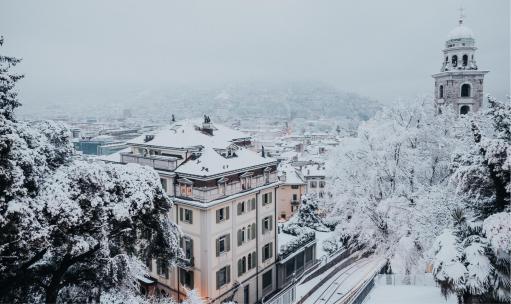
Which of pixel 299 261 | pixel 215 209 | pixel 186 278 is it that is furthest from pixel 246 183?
pixel 299 261

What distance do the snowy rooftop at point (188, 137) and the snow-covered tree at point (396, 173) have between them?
9439 millimetres

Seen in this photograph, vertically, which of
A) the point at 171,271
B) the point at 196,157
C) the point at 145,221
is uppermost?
the point at 196,157

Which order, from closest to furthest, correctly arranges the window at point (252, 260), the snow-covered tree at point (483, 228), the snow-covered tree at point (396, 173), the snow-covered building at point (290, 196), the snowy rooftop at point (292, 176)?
the snow-covered tree at point (483, 228) → the snow-covered tree at point (396, 173) → the window at point (252, 260) → the snowy rooftop at point (292, 176) → the snow-covered building at point (290, 196)

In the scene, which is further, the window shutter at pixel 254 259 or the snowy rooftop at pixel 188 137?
the window shutter at pixel 254 259

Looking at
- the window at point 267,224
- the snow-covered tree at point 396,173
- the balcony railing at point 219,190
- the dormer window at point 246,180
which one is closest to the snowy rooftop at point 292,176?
the window at point 267,224

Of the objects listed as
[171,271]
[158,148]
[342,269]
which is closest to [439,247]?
[171,271]

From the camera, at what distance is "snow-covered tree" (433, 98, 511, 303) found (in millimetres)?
12977

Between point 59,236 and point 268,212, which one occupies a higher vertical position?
point 59,236

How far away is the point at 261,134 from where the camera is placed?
164 meters

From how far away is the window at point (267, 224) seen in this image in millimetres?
31109

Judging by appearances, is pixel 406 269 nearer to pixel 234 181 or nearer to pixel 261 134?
pixel 234 181

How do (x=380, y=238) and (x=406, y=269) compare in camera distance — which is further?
(x=380, y=238)

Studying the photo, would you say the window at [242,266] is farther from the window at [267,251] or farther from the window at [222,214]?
the window at [222,214]

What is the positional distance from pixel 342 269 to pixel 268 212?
11776 mm
